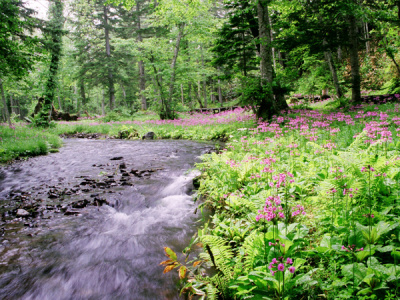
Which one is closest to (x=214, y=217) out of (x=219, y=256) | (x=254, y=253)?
(x=219, y=256)

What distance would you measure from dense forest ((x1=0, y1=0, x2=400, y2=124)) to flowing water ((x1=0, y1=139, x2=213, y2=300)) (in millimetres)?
5744

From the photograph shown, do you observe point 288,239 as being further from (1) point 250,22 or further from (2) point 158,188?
(1) point 250,22

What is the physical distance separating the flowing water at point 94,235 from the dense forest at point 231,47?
18.8 feet

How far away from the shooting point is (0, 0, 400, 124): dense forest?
9836 mm

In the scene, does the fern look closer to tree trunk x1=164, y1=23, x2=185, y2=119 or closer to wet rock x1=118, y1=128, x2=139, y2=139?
wet rock x1=118, y1=128, x2=139, y2=139

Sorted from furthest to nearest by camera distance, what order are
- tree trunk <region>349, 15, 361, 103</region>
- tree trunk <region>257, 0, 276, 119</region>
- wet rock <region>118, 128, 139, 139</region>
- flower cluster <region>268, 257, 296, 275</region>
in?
wet rock <region>118, 128, 139, 139</region>
tree trunk <region>349, 15, 361, 103</region>
tree trunk <region>257, 0, 276, 119</region>
flower cluster <region>268, 257, 296, 275</region>

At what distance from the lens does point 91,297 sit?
244 cm

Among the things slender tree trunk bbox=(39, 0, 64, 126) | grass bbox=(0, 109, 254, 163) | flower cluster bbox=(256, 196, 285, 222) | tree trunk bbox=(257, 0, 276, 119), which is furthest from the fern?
slender tree trunk bbox=(39, 0, 64, 126)

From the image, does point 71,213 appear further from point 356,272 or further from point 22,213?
point 356,272

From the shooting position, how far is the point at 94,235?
11.9 ft

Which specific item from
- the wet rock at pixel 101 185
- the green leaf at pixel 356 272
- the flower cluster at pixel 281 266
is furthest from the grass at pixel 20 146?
the green leaf at pixel 356 272

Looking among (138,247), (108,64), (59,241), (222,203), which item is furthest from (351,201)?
(108,64)

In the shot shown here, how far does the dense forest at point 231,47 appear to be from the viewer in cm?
984

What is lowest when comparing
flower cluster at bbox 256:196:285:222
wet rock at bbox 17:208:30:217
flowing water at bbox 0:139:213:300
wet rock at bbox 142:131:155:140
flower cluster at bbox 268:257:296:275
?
flowing water at bbox 0:139:213:300
